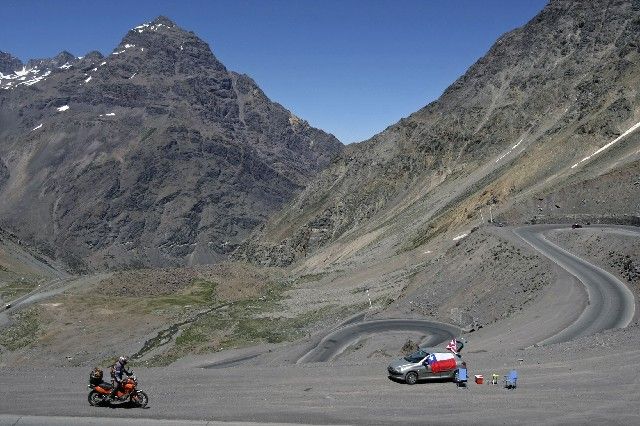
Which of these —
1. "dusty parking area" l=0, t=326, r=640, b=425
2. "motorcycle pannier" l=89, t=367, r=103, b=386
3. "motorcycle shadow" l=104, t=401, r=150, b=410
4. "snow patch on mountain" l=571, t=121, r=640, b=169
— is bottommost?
"dusty parking area" l=0, t=326, r=640, b=425

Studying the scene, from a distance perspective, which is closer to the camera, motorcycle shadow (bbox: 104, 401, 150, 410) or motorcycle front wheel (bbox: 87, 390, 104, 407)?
motorcycle shadow (bbox: 104, 401, 150, 410)

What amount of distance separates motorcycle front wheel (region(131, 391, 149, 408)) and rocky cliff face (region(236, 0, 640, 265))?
173ft

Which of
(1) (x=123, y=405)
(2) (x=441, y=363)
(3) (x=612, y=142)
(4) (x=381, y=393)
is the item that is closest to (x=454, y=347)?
(2) (x=441, y=363)

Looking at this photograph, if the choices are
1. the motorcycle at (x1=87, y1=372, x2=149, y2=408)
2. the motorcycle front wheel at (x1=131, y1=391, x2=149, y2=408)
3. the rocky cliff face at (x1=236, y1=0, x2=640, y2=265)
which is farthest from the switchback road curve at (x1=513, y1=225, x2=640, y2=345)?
the motorcycle at (x1=87, y1=372, x2=149, y2=408)

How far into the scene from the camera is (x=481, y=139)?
124375 mm

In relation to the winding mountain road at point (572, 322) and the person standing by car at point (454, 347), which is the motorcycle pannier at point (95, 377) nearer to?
the person standing by car at point (454, 347)

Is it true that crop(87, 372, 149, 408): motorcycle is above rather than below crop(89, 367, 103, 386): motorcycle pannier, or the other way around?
below

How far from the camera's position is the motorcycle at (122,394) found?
2244 cm

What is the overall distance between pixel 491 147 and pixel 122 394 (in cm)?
10624

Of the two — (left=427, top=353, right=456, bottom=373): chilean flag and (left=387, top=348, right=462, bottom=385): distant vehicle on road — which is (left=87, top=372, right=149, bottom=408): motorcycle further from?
(left=427, top=353, right=456, bottom=373): chilean flag

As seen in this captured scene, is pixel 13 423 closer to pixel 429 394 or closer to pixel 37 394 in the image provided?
pixel 37 394

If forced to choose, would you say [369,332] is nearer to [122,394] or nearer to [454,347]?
[454,347]

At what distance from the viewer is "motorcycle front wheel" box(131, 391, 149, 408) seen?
886 inches

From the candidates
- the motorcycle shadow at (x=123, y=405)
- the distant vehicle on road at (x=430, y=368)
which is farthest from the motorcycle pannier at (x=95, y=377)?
the distant vehicle on road at (x=430, y=368)
